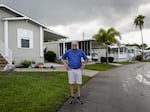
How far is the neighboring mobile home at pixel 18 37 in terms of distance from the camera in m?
22.4

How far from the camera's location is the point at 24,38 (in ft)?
78.3

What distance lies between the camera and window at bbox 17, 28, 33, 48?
23.5m

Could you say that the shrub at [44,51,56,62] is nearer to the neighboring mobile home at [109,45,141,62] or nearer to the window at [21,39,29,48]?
the window at [21,39,29,48]

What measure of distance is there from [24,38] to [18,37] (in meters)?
0.63

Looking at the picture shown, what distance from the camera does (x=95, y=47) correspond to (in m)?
49.3

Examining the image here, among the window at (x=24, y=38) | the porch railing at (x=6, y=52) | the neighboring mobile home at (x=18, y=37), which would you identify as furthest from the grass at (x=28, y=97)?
the window at (x=24, y=38)

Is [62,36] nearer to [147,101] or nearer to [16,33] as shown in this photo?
[16,33]

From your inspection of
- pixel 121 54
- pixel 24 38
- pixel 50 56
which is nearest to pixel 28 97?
pixel 24 38

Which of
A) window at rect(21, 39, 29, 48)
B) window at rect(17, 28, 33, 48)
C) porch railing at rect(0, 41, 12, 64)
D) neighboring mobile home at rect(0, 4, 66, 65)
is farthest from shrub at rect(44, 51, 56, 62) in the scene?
porch railing at rect(0, 41, 12, 64)

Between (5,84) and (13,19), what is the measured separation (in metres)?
12.7

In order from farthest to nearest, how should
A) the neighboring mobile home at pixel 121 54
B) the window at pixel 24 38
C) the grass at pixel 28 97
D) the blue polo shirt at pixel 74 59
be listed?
1. the neighboring mobile home at pixel 121 54
2. the window at pixel 24 38
3. the blue polo shirt at pixel 74 59
4. the grass at pixel 28 97

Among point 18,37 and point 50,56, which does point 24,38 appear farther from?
point 50,56

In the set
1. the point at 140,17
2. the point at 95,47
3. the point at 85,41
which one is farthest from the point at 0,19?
the point at 140,17

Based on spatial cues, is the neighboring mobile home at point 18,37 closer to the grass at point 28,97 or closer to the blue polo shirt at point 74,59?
the grass at point 28,97
